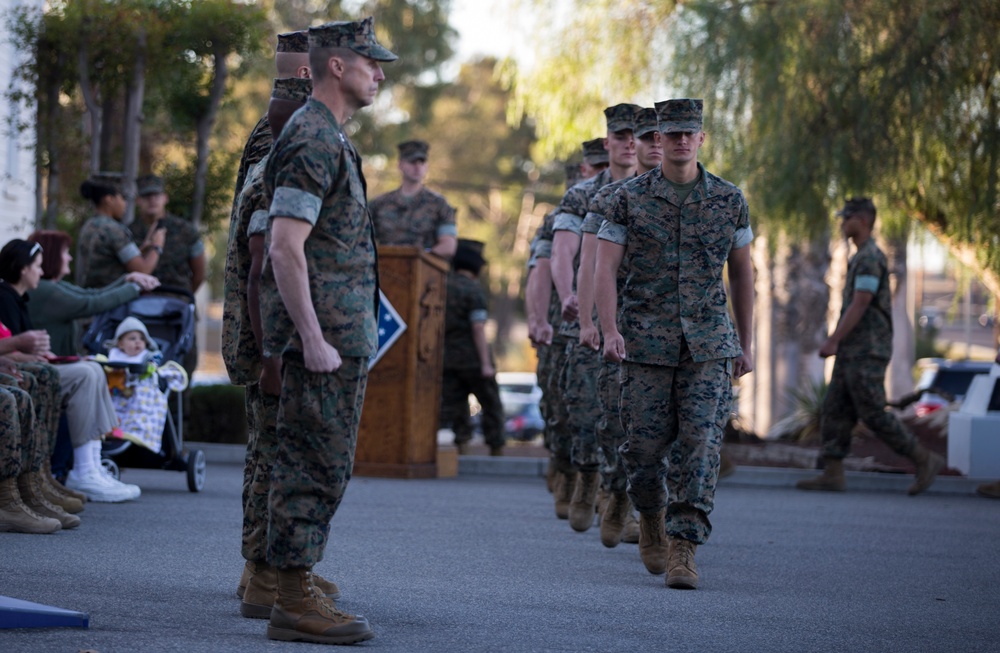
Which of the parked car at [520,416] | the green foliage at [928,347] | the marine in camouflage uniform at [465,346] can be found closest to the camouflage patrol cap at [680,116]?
the marine in camouflage uniform at [465,346]

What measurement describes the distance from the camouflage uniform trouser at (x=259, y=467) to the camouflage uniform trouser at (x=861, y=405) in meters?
8.29

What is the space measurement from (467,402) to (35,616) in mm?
10696

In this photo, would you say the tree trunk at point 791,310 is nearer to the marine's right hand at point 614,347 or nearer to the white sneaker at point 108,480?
the white sneaker at point 108,480

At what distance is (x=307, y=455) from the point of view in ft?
17.4

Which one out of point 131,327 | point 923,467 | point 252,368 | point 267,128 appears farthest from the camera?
point 923,467

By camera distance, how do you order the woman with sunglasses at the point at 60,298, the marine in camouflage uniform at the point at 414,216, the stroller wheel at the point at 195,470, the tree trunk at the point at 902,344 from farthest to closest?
the tree trunk at the point at 902,344
the marine in camouflage uniform at the point at 414,216
the stroller wheel at the point at 195,470
the woman with sunglasses at the point at 60,298

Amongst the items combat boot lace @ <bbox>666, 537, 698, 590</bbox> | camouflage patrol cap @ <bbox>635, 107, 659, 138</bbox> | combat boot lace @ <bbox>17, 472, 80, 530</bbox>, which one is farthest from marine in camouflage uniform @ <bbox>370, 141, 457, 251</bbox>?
combat boot lace @ <bbox>666, 537, 698, 590</bbox>

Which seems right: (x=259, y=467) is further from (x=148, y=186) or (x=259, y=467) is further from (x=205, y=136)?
(x=205, y=136)

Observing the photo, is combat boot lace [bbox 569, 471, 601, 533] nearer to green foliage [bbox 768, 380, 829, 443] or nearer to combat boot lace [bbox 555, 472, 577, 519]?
combat boot lace [bbox 555, 472, 577, 519]

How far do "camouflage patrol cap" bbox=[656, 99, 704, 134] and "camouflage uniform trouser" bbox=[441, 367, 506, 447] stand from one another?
328 inches

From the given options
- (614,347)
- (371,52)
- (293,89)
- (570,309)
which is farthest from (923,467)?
(371,52)

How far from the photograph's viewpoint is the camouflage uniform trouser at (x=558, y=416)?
10.3 metres

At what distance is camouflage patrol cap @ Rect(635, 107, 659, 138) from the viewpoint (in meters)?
8.08

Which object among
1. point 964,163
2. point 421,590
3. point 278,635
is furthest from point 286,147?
point 964,163
